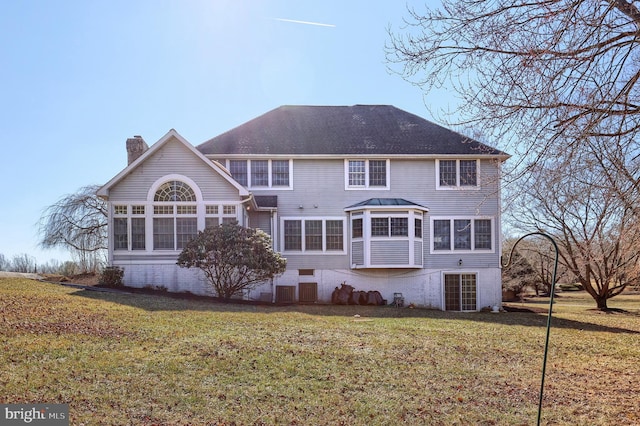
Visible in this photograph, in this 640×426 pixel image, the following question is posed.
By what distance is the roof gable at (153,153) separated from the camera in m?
22.3

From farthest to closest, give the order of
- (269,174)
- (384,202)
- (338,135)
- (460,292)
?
(338,135), (460,292), (269,174), (384,202)

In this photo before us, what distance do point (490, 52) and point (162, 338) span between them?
815cm

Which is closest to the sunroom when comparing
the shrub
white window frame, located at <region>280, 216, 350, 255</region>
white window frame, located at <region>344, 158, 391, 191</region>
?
white window frame, located at <region>280, 216, 350, 255</region>

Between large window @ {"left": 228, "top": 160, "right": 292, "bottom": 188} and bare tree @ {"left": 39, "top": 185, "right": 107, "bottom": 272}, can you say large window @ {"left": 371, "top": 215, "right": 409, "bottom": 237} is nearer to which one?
large window @ {"left": 228, "top": 160, "right": 292, "bottom": 188}

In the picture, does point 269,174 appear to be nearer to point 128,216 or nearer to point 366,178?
point 366,178

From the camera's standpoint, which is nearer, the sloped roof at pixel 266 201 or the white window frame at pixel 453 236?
the sloped roof at pixel 266 201

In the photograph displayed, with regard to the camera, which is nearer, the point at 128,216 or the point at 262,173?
the point at 128,216

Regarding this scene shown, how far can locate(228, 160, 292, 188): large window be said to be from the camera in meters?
25.8

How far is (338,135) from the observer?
27312 mm

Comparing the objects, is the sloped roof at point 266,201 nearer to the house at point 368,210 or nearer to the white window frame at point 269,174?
the house at point 368,210

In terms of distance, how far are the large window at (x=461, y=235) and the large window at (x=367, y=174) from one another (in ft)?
10.2

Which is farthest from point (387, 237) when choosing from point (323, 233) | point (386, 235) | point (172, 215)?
point (172, 215)

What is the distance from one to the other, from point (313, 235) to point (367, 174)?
3.78m

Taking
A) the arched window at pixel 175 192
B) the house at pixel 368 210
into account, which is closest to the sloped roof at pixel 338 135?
the house at pixel 368 210
